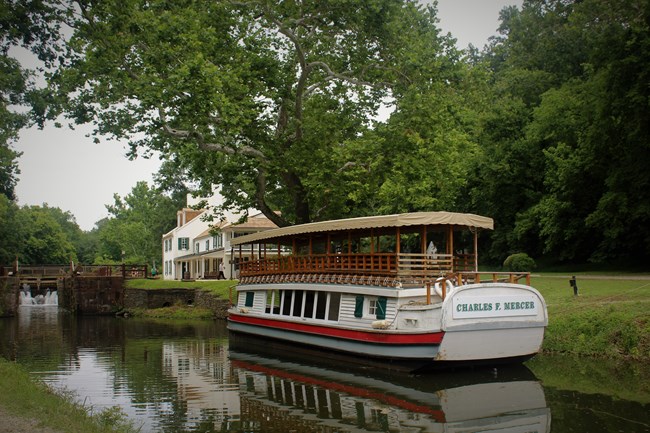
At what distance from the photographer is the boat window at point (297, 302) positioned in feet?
89.4

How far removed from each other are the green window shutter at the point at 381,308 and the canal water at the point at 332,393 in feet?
5.96

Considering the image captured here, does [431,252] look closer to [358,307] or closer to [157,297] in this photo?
[358,307]

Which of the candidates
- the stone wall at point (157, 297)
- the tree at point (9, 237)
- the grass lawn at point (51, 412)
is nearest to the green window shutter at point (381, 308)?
the grass lawn at point (51, 412)

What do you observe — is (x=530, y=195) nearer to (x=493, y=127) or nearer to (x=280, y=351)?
(x=493, y=127)

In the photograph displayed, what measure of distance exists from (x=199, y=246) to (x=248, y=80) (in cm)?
5168

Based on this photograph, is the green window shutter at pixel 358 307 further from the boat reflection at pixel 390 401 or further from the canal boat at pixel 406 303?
the boat reflection at pixel 390 401

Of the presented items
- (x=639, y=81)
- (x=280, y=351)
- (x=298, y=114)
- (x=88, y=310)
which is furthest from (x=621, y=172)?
(x=88, y=310)

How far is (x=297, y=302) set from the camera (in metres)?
27.4

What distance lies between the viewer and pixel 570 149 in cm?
4372

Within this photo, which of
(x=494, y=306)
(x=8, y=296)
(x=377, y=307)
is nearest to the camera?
(x=494, y=306)

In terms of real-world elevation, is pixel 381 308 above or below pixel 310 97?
below

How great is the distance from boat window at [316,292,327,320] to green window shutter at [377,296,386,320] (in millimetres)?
3456

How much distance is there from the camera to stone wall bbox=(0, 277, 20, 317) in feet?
171

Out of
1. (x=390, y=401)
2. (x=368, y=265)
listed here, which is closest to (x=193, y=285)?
(x=368, y=265)
